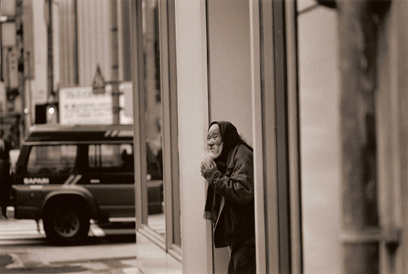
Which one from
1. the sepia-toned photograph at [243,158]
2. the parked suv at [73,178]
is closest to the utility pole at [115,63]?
the sepia-toned photograph at [243,158]


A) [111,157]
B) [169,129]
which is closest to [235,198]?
[169,129]

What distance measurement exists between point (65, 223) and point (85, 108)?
14.0m

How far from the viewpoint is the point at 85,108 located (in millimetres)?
25188

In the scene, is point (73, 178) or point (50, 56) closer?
point (73, 178)

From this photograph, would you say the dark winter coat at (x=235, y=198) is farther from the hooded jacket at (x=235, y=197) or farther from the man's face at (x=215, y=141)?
the man's face at (x=215, y=141)

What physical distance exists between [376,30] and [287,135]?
8.44 ft

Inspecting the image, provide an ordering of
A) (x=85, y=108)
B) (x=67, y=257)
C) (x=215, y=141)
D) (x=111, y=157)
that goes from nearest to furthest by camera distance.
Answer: (x=215, y=141)
(x=67, y=257)
(x=111, y=157)
(x=85, y=108)

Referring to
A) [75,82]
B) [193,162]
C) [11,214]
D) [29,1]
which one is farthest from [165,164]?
[29,1]

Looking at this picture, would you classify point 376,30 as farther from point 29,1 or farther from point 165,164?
point 29,1

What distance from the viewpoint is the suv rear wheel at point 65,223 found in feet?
37.7

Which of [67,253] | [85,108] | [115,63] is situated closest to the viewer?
[67,253]

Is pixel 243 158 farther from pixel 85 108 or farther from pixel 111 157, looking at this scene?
pixel 85 108

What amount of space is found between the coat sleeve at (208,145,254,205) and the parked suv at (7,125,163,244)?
279 inches

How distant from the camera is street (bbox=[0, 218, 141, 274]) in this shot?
29.6 ft
